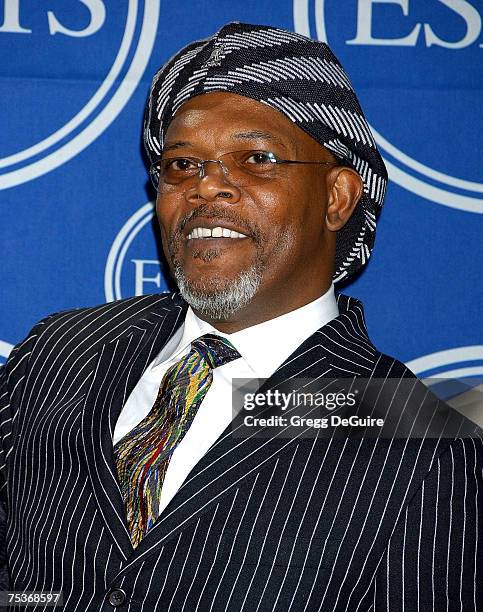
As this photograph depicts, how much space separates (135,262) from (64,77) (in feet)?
1.42

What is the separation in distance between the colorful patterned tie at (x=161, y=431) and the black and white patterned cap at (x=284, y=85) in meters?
0.43

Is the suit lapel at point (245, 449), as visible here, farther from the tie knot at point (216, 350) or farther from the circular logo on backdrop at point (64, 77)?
the circular logo on backdrop at point (64, 77)

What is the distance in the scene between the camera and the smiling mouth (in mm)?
1503

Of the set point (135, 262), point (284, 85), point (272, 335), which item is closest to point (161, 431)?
point (272, 335)

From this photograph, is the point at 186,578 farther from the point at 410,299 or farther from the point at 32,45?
the point at 32,45

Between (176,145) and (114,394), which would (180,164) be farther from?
(114,394)

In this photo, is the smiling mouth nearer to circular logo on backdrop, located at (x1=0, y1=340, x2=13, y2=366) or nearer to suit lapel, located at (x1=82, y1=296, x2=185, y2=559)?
suit lapel, located at (x1=82, y1=296, x2=185, y2=559)

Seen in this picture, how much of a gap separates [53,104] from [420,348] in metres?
0.98

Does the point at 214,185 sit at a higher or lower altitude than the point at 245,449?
higher

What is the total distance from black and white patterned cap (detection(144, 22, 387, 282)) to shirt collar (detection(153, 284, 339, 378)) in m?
0.25

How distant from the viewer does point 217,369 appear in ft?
5.10

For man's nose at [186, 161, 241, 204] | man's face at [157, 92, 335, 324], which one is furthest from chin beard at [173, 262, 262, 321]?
man's nose at [186, 161, 241, 204]

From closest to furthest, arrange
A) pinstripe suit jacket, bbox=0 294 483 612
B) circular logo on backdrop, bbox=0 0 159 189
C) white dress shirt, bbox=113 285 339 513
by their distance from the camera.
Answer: pinstripe suit jacket, bbox=0 294 483 612 → white dress shirt, bbox=113 285 339 513 → circular logo on backdrop, bbox=0 0 159 189

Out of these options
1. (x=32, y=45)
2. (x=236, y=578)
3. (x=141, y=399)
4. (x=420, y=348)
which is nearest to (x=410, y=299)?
(x=420, y=348)
